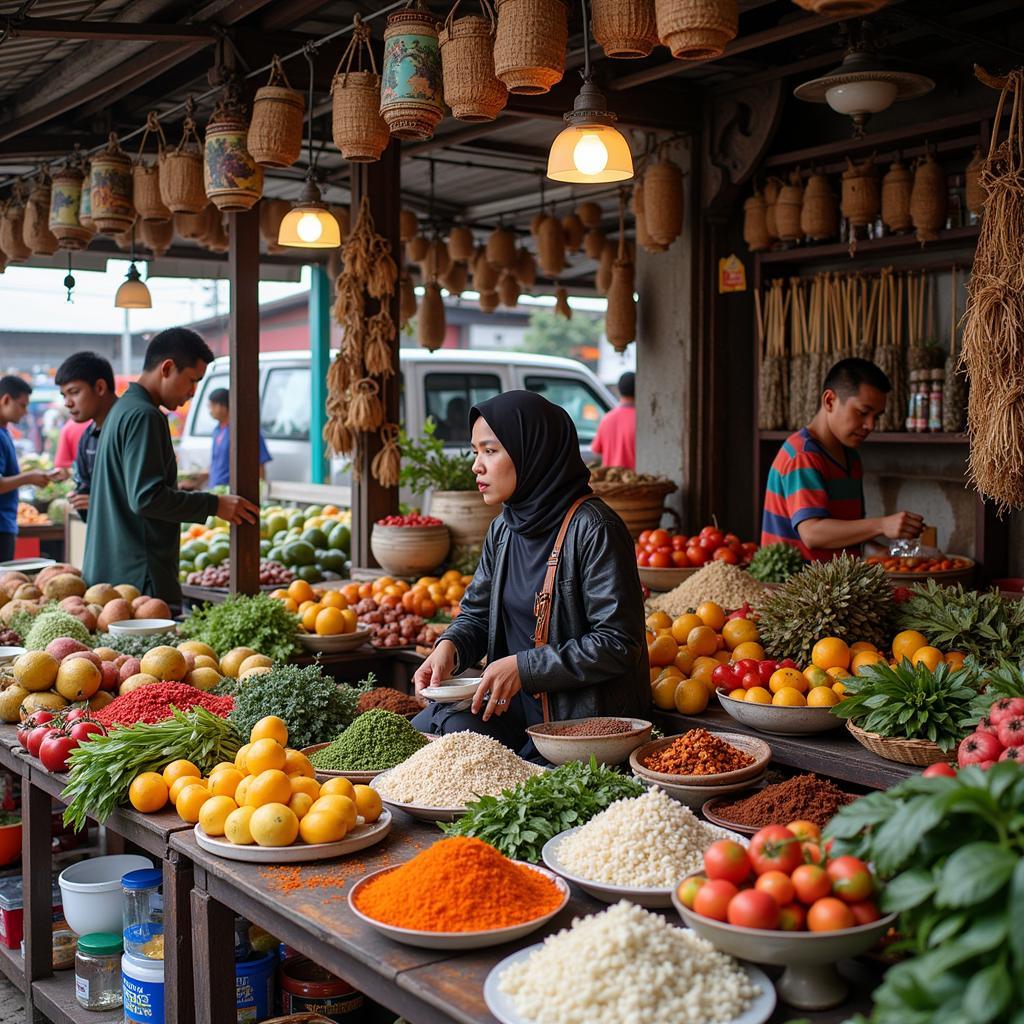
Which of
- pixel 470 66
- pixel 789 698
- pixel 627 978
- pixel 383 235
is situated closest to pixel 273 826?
pixel 627 978

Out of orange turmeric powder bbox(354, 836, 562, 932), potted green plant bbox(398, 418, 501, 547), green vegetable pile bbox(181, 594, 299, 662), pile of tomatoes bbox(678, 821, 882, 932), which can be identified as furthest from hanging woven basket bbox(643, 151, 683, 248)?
pile of tomatoes bbox(678, 821, 882, 932)

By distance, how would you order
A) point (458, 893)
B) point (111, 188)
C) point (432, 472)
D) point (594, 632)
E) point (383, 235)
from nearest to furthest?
point (458, 893) < point (594, 632) < point (111, 188) < point (383, 235) < point (432, 472)

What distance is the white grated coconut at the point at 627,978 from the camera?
171 cm

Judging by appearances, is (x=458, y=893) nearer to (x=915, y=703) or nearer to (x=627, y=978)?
(x=627, y=978)

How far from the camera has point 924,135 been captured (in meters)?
5.68

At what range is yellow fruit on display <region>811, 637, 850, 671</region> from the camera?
3.50 meters

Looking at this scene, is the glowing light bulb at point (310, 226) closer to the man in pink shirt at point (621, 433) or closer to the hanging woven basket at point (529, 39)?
the hanging woven basket at point (529, 39)

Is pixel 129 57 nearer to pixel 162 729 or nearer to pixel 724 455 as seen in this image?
pixel 724 455

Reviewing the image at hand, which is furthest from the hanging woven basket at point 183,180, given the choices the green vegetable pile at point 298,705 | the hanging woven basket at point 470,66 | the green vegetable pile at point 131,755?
the green vegetable pile at point 131,755

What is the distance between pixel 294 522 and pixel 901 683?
5.14m

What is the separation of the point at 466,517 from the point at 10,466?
3.61 m

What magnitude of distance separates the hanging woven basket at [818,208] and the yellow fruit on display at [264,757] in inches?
170

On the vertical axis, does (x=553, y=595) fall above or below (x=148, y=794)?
above

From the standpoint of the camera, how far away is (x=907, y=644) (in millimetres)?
3551
